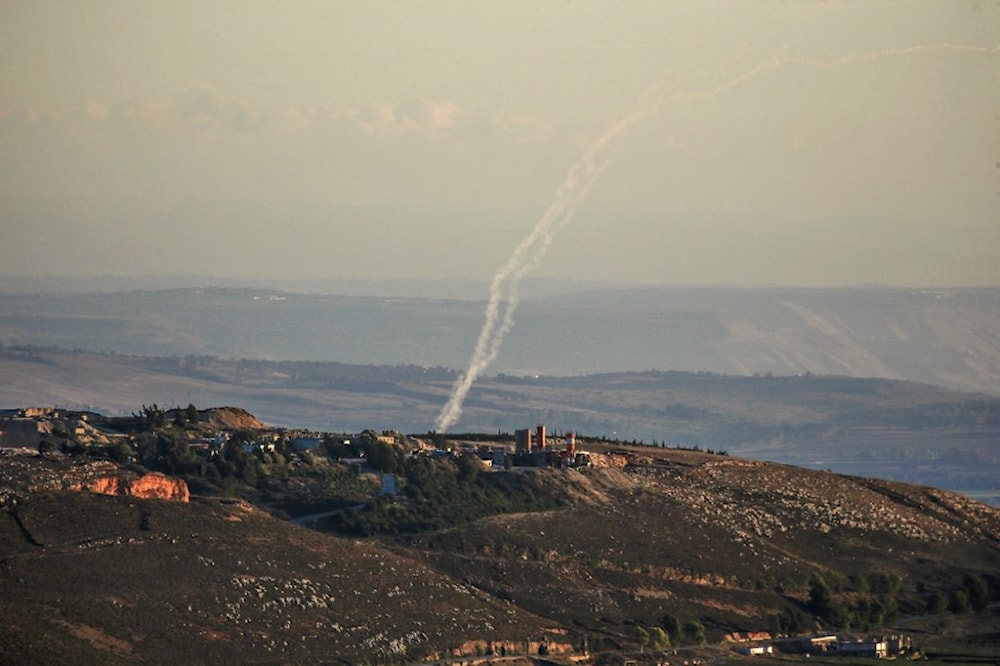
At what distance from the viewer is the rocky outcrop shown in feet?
612

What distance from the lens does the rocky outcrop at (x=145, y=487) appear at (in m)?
187

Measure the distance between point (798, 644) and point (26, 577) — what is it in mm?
55414

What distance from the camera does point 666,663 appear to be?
17288 cm

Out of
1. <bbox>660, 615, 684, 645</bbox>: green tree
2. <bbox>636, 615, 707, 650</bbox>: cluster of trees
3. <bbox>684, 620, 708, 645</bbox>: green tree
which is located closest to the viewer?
<bbox>636, 615, 707, 650</bbox>: cluster of trees

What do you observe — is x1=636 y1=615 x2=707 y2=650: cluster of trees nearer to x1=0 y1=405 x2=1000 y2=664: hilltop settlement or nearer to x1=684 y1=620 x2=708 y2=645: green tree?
x1=684 y1=620 x2=708 y2=645: green tree

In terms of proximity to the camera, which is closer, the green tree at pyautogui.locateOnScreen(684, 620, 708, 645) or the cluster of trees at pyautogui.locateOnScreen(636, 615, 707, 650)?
the cluster of trees at pyautogui.locateOnScreen(636, 615, 707, 650)

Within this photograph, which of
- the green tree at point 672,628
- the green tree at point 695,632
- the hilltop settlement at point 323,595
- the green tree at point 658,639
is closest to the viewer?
the hilltop settlement at point 323,595

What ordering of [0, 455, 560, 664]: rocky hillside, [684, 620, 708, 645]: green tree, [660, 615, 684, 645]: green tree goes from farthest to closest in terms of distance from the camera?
[684, 620, 708, 645]: green tree, [660, 615, 684, 645]: green tree, [0, 455, 560, 664]: rocky hillside

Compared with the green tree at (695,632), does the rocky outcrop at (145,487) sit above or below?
above

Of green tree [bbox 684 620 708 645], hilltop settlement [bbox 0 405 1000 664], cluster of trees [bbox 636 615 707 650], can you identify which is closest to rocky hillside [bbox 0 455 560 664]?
hilltop settlement [bbox 0 405 1000 664]

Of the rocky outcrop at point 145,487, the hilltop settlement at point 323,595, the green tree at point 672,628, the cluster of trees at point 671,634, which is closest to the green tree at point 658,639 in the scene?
the cluster of trees at point 671,634

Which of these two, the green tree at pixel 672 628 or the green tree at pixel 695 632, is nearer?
the green tree at pixel 672 628

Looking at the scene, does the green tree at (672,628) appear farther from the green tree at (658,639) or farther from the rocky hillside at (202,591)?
the rocky hillside at (202,591)

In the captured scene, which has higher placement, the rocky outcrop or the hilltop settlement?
the rocky outcrop
